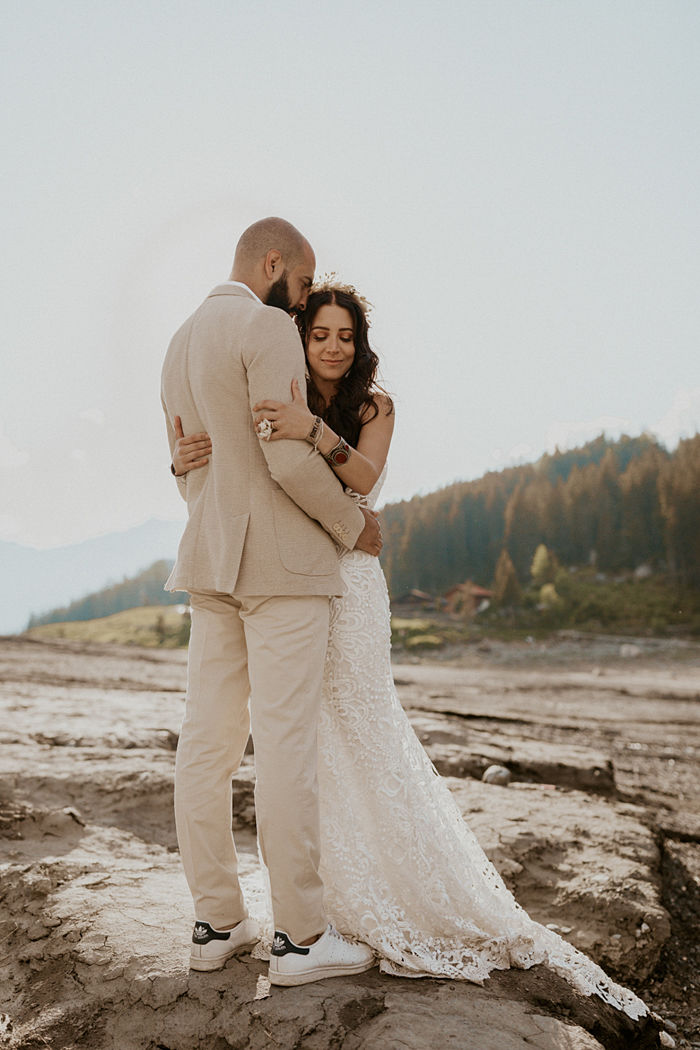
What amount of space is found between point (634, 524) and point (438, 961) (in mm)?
33877

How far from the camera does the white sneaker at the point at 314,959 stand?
76.4 inches

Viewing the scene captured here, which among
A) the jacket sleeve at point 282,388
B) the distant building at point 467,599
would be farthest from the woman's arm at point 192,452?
the distant building at point 467,599

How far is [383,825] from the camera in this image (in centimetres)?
228

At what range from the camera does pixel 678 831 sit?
13.8 ft

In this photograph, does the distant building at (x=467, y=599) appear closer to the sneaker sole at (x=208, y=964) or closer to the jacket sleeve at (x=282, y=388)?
the sneaker sole at (x=208, y=964)

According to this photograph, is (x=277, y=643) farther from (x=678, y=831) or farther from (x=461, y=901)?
(x=678, y=831)

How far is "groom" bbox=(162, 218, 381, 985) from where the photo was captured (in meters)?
1.97

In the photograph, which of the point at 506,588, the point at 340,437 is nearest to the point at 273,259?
the point at 340,437

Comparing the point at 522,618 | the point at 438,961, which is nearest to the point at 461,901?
the point at 438,961

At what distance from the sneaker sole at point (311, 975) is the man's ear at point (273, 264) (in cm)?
187

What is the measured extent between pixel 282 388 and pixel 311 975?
59.4 inches

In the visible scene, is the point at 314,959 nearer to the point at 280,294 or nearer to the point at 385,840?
the point at 385,840

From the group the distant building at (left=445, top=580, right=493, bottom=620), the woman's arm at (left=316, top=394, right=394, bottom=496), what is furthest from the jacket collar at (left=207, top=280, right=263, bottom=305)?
the distant building at (left=445, top=580, right=493, bottom=620)

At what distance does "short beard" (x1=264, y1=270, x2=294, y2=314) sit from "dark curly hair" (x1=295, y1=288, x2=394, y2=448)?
0.29 m
